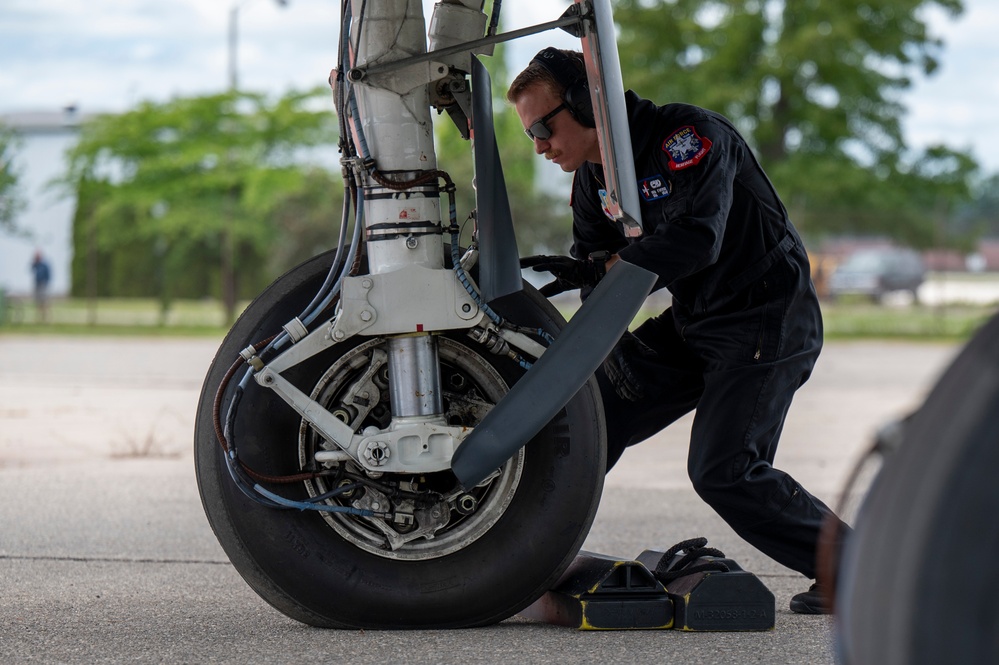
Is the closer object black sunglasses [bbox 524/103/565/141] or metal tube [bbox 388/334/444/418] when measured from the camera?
metal tube [bbox 388/334/444/418]

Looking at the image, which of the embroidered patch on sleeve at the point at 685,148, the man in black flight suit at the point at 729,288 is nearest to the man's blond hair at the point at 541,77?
the man in black flight suit at the point at 729,288

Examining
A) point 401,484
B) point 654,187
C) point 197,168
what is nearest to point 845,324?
point 197,168

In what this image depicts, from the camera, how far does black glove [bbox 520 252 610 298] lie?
320 centimetres

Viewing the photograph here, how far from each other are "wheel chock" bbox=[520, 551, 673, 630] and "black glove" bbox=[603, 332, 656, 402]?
0.59 metres

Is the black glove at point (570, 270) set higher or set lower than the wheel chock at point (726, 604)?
higher

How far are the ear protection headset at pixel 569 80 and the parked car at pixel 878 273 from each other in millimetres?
18288

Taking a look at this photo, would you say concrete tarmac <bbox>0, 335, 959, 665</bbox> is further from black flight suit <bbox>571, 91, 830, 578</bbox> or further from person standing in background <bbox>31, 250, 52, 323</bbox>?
person standing in background <bbox>31, 250, 52, 323</bbox>

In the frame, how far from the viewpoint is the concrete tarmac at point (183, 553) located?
8.77 feet

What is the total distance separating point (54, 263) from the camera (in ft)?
142

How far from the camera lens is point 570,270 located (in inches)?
129

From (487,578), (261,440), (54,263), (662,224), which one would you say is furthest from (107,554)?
(54,263)

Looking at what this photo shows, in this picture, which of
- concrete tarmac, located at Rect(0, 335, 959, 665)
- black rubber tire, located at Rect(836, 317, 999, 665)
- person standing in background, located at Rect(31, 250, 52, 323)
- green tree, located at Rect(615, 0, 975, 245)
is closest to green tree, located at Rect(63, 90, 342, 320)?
person standing in background, located at Rect(31, 250, 52, 323)

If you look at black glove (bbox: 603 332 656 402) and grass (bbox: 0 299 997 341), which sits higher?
black glove (bbox: 603 332 656 402)

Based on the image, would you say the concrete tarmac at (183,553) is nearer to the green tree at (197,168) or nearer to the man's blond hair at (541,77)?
the man's blond hair at (541,77)
